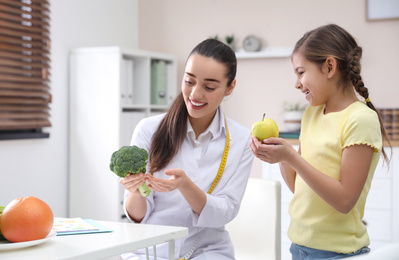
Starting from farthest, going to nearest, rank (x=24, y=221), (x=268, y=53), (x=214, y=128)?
1. (x=268, y=53)
2. (x=214, y=128)
3. (x=24, y=221)

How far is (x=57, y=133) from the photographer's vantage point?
12.2ft

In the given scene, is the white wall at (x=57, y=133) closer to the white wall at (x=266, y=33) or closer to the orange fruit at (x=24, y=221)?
the white wall at (x=266, y=33)

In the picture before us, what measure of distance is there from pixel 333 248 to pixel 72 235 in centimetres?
71

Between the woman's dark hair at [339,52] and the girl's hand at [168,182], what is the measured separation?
1.69ft

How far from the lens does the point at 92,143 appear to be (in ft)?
12.2

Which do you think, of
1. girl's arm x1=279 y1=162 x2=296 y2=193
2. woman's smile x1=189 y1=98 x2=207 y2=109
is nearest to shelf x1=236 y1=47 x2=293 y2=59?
woman's smile x1=189 y1=98 x2=207 y2=109

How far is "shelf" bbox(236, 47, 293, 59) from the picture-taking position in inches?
156

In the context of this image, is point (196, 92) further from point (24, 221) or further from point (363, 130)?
point (24, 221)

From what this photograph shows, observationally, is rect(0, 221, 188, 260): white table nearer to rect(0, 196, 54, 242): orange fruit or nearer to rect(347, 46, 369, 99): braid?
rect(0, 196, 54, 242): orange fruit

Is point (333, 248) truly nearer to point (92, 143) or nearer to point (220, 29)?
point (92, 143)

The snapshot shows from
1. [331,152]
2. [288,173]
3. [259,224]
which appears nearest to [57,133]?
[259,224]

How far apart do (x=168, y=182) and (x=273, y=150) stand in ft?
1.10

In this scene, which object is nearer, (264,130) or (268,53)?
(264,130)

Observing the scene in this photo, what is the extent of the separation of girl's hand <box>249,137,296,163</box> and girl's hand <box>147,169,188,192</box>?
0.26m
